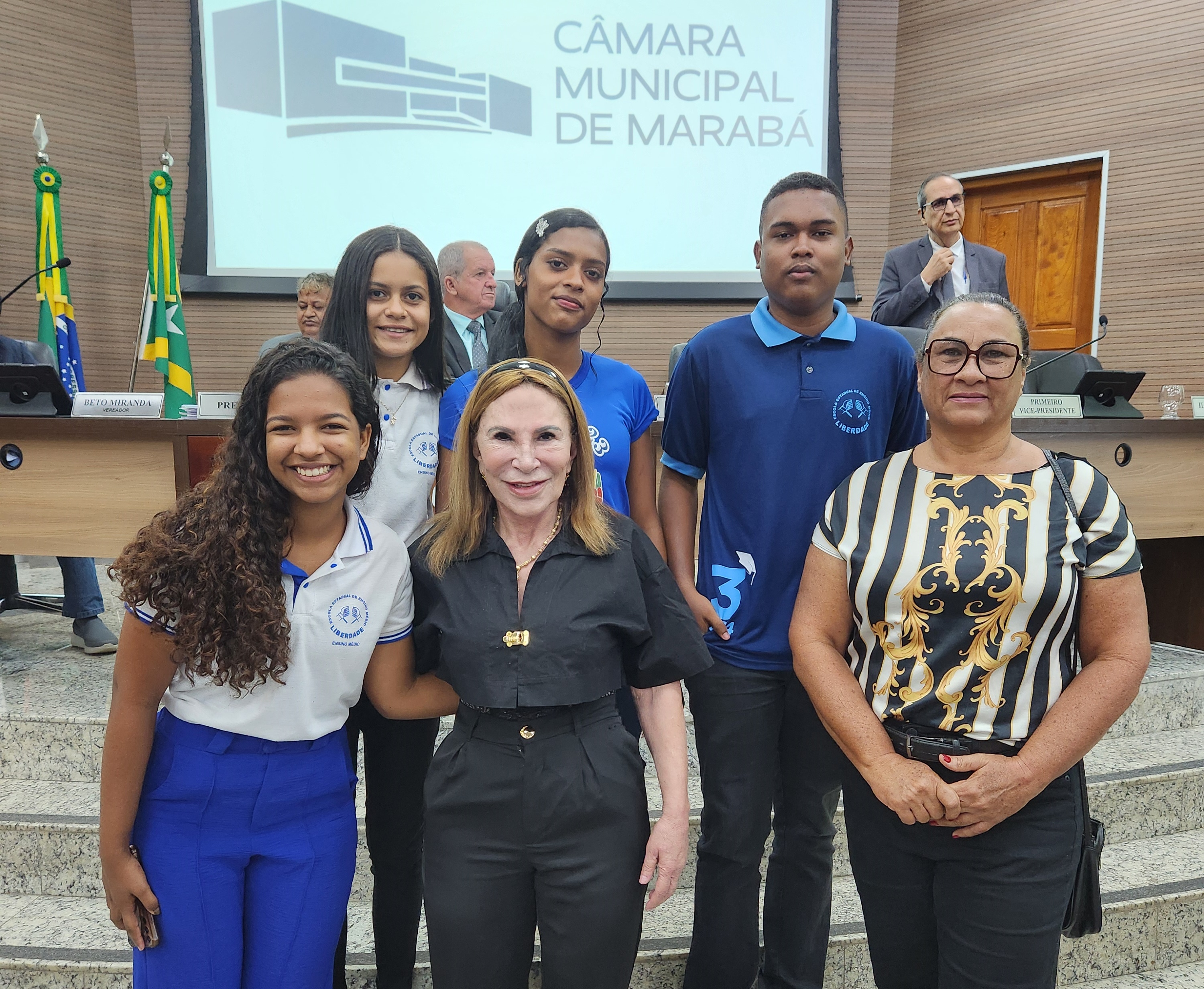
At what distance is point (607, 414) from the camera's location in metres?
1.49

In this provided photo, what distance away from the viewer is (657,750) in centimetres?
120

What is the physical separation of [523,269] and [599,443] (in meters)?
0.37

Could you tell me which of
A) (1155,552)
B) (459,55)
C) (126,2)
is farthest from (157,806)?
(126,2)

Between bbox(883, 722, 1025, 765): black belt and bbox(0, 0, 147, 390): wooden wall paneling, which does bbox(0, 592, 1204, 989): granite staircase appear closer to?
bbox(883, 722, 1025, 765): black belt

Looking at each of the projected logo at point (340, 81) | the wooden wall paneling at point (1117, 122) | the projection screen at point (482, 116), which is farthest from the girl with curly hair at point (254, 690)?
the wooden wall paneling at point (1117, 122)

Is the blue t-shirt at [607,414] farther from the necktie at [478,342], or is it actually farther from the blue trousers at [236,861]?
the necktie at [478,342]

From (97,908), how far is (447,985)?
1.31 meters

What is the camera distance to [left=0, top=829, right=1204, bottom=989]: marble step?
5.63 feet

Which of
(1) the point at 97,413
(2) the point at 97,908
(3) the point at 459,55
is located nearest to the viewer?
(2) the point at 97,908

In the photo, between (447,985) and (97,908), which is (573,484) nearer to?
(447,985)

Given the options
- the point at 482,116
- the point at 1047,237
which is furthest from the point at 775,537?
the point at 1047,237

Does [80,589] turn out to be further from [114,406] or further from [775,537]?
[775,537]

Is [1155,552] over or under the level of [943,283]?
under

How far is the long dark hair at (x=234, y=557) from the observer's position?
1.12 m
